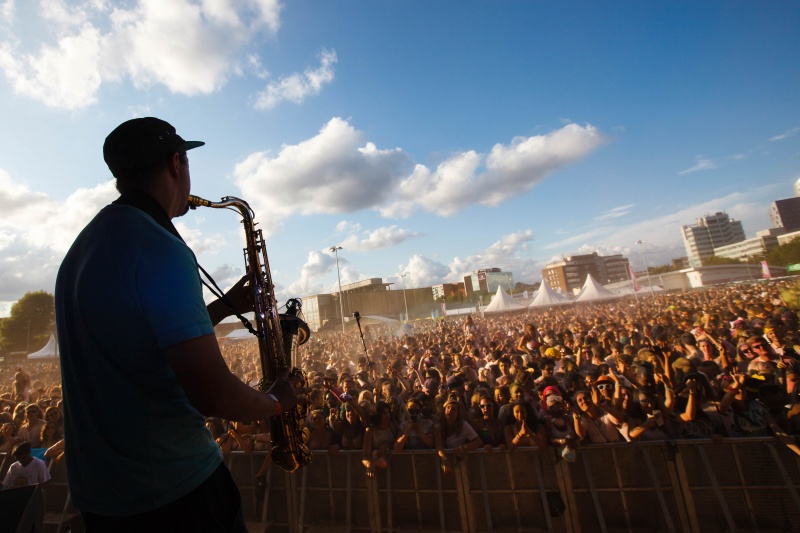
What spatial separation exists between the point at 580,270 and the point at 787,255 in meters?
98.5

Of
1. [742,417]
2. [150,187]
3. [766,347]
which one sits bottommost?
[742,417]

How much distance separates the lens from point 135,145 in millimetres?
1424

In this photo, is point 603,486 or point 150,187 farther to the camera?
point 603,486

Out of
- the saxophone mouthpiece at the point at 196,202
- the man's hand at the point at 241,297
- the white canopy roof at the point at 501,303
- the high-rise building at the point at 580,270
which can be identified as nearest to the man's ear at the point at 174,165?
the man's hand at the point at 241,297

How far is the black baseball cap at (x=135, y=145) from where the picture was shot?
1412 millimetres

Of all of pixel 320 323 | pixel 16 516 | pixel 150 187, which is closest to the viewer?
pixel 150 187

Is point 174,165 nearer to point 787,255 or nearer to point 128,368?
point 128,368

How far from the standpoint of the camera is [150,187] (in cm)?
145

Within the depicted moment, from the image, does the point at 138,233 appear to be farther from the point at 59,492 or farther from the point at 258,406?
the point at 59,492

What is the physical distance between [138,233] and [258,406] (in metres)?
0.66

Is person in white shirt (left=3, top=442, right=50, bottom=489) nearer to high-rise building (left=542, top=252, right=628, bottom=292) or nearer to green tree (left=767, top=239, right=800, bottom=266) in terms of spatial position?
green tree (left=767, top=239, right=800, bottom=266)

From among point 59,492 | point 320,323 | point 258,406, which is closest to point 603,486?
point 258,406

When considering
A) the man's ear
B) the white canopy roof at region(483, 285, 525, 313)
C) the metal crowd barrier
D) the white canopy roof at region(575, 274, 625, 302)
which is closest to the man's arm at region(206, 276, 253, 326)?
the man's ear

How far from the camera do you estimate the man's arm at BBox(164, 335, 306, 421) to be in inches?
42.2
